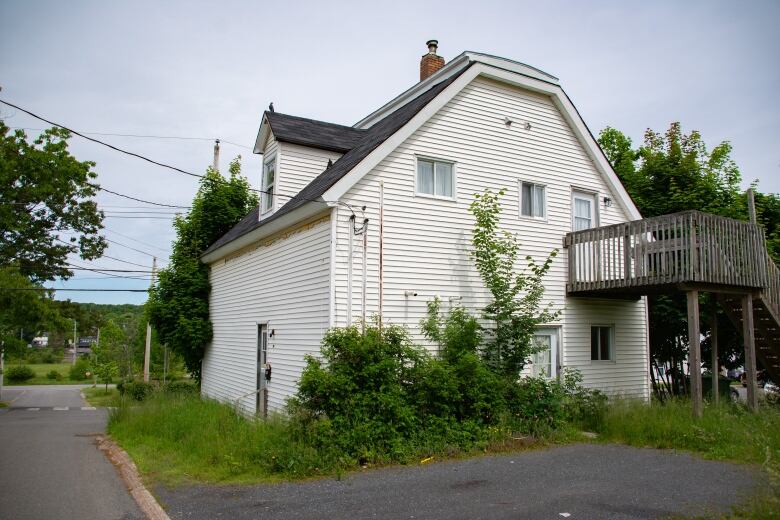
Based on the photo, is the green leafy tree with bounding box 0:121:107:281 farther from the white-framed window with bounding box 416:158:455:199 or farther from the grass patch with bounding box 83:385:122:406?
the white-framed window with bounding box 416:158:455:199

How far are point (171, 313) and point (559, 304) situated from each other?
13172mm

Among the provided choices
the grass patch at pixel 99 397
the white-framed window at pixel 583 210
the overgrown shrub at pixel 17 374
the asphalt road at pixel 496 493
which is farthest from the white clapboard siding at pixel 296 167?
the overgrown shrub at pixel 17 374

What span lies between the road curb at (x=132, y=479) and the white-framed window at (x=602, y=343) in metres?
11.4

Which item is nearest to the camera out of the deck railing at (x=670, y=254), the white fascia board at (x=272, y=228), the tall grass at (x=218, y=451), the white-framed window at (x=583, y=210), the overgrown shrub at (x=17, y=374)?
the tall grass at (x=218, y=451)

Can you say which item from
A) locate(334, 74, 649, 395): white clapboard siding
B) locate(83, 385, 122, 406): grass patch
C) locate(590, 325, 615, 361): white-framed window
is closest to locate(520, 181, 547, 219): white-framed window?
locate(334, 74, 649, 395): white clapboard siding

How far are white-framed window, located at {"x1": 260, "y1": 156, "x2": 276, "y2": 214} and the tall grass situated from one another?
5.41m

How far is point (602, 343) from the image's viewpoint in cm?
1588

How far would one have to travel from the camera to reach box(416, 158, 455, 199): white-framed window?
13.3m

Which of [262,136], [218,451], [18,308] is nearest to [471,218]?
[262,136]

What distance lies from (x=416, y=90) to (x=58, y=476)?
12655mm

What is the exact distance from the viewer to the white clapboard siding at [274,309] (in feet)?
40.1

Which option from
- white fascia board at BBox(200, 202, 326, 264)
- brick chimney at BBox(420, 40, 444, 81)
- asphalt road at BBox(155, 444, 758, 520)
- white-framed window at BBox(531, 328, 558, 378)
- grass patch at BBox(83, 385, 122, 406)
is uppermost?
brick chimney at BBox(420, 40, 444, 81)

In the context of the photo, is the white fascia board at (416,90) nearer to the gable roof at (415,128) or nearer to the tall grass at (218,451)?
the gable roof at (415,128)

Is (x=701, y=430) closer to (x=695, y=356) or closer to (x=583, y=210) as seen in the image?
(x=695, y=356)
